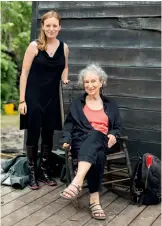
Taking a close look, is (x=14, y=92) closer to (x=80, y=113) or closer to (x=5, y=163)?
(x=5, y=163)

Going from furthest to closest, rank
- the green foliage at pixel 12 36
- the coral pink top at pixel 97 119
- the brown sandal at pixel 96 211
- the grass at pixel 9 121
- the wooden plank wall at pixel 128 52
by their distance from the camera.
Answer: the green foliage at pixel 12 36 → the grass at pixel 9 121 → the wooden plank wall at pixel 128 52 → the coral pink top at pixel 97 119 → the brown sandal at pixel 96 211

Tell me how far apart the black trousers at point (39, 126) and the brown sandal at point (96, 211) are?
0.87 meters

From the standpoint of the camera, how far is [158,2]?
3885 millimetres

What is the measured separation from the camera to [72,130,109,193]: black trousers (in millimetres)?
3059

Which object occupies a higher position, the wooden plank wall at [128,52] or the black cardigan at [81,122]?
the wooden plank wall at [128,52]

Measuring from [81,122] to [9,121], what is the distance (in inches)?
211

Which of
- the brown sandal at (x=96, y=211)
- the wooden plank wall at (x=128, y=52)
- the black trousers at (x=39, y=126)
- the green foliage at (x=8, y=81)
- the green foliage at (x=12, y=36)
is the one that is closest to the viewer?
the brown sandal at (x=96, y=211)

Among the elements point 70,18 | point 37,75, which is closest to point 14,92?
point 70,18

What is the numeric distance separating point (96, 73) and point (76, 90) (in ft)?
2.63

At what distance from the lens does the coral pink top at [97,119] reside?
11.0 feet

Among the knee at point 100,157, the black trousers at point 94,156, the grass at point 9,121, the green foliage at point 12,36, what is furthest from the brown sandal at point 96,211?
the green foliage at point 12,36

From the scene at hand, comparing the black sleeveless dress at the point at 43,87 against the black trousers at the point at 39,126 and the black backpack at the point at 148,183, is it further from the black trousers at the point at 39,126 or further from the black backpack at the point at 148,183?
the black backpack at the point at 148,183

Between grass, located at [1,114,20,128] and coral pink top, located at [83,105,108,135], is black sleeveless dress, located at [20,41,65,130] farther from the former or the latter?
grass, located at [1,114,20,128]

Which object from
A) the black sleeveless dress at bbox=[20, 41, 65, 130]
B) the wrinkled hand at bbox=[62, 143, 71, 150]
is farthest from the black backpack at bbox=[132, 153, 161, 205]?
the black sleeveless dress at bbox=[20, 41, 65, 130]
